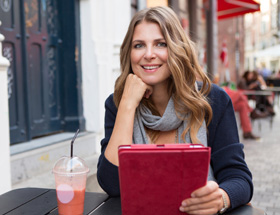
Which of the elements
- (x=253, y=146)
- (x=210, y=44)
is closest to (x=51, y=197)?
(x=253, y=146)

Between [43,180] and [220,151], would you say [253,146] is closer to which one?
[43,180]

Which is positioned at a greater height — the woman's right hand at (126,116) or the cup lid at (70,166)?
the woman's right hand at (126,116)

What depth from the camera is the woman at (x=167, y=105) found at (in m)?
1.58

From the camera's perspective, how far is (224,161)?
1.59 metres

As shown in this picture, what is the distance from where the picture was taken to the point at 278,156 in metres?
5.43

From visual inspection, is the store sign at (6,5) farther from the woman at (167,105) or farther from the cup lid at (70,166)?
the cup lid at (70,166)

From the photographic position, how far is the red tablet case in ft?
3.33

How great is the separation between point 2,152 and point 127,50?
120cm

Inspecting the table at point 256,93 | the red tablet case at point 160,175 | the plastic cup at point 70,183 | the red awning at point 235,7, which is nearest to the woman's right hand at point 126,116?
the plastic cup at point 70,183

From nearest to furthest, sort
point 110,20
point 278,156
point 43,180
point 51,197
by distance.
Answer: point 51,197
point 43,180
point 110,20
point 278,156

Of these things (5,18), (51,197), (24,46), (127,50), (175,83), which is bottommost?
(51,197)

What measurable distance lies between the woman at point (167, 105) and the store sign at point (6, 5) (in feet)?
6.21

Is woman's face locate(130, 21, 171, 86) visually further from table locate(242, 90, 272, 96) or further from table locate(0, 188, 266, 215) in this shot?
table locate(242, 90, 272, 96)

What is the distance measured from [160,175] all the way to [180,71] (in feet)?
2.48
